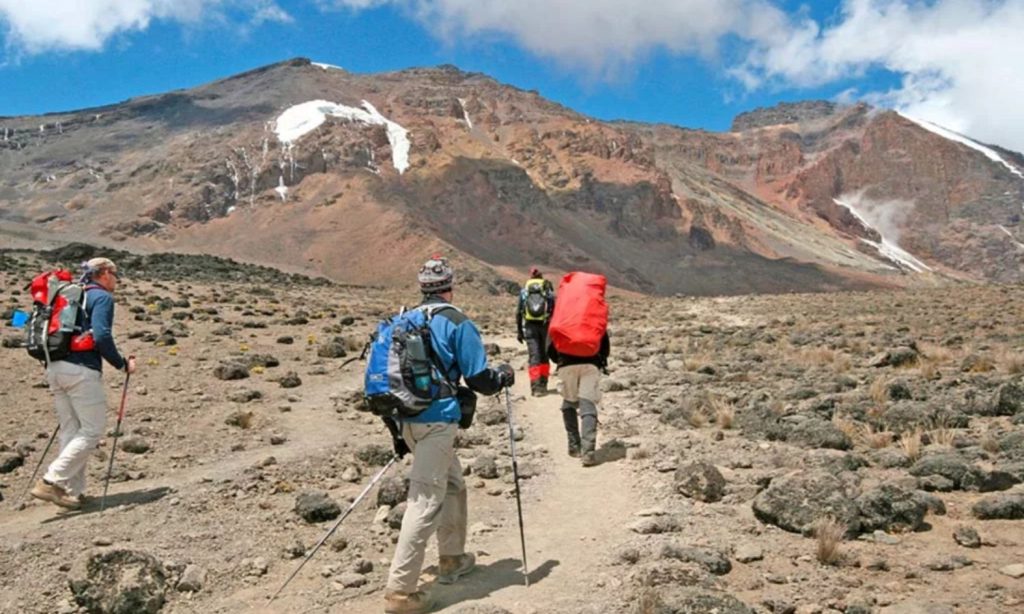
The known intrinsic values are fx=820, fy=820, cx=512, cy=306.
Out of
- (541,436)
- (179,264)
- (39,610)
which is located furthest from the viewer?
(179,264)

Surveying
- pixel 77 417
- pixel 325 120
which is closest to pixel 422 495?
pixel 77 417

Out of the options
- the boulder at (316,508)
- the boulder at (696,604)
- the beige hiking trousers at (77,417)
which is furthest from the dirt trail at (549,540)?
the beige hiking trousers at (77,417)

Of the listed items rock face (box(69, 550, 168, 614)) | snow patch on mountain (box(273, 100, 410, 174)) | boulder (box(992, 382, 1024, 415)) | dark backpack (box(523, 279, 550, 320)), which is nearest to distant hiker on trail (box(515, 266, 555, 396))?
dark backpack (box(523, 279, 550, 320))

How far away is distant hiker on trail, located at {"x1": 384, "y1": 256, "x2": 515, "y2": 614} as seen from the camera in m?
5.60

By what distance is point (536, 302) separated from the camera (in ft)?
44.4

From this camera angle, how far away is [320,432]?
11633 mm

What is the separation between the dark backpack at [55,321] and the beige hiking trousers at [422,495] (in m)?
4.06

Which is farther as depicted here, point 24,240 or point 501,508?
point 24,240

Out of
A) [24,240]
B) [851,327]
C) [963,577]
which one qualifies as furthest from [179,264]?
[963,577]

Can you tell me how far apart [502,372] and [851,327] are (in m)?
19.3

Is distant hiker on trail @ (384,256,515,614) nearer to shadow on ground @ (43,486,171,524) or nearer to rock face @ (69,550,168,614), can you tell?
rock face @ (69,550,168,614)

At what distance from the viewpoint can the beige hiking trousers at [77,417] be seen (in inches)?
313

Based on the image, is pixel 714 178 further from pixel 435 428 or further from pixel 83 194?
pixel 435 428

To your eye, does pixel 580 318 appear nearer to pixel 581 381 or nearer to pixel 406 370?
pixel 581 381
